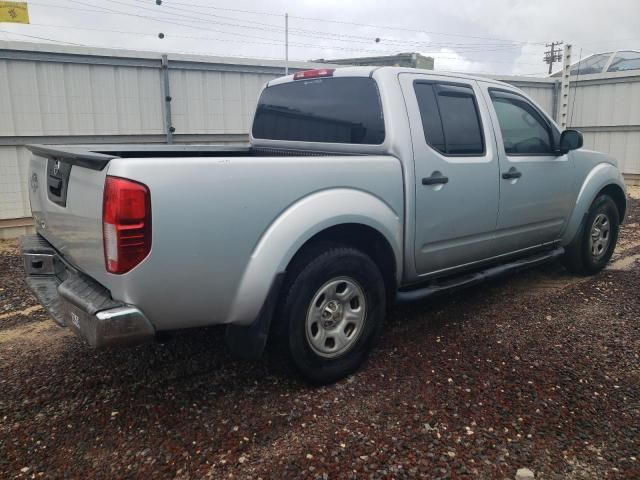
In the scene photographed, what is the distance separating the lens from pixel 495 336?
13.1ft

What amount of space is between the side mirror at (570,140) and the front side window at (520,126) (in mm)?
98

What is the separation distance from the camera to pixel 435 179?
3.63 m

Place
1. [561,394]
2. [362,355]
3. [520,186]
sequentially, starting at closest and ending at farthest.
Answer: [561,394] → [362,355] → [520,186]

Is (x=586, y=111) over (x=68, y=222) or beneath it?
over

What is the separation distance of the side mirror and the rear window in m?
2.07

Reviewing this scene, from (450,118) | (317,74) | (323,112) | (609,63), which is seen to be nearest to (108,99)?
(317,74)

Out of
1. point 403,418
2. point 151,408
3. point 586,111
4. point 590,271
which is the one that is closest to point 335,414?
point 403,418

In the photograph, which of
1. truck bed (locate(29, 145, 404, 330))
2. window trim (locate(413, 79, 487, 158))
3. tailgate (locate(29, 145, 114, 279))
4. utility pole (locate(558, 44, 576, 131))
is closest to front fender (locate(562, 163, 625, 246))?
window trim (locate(413, 79, 487, 158))

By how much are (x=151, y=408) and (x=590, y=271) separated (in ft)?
14.7

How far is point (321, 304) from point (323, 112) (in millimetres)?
1514

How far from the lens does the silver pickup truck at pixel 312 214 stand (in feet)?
8.25

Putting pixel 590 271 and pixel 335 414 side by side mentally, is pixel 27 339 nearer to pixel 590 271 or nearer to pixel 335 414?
pixel 335 414

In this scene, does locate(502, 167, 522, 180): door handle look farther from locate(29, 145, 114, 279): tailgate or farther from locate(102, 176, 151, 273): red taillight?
locate(29, 145, 114, 279): tailgate

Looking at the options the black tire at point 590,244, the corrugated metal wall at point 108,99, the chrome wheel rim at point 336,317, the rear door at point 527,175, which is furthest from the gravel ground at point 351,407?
the corrugated metal wall at point 108,99
